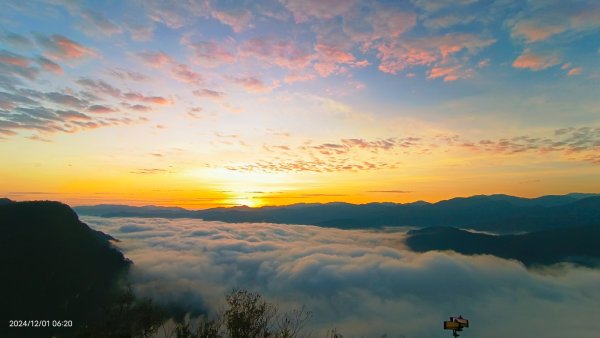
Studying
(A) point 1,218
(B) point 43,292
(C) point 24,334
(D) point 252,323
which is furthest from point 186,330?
(A) point 1,218

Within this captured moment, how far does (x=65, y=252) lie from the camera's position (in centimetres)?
19862

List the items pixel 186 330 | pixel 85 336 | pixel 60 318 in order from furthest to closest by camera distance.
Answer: pixel 60 318 < pixel 85 336 < pixel 186 330

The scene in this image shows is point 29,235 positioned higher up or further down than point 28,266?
higher up

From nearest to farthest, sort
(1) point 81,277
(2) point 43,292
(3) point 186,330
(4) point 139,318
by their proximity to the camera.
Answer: (3) point 186,330, (4) point 139,318, (2) point 43,292, (1) point 81,277

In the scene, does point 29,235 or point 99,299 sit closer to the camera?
point 99,299

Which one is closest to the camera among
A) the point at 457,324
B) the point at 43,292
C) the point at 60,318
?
the point at 457,324

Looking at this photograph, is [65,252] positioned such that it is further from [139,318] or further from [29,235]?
[139,318]

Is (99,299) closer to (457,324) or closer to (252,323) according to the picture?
(252,323)

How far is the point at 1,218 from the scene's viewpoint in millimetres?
196375

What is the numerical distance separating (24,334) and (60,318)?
591 inches

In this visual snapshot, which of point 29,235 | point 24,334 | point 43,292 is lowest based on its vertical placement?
point 24,334

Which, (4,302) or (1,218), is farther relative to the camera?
(1,218)

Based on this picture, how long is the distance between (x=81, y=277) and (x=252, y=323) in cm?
20452

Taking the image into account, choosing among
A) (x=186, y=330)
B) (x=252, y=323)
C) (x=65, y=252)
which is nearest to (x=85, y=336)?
(x=186, y=330)
